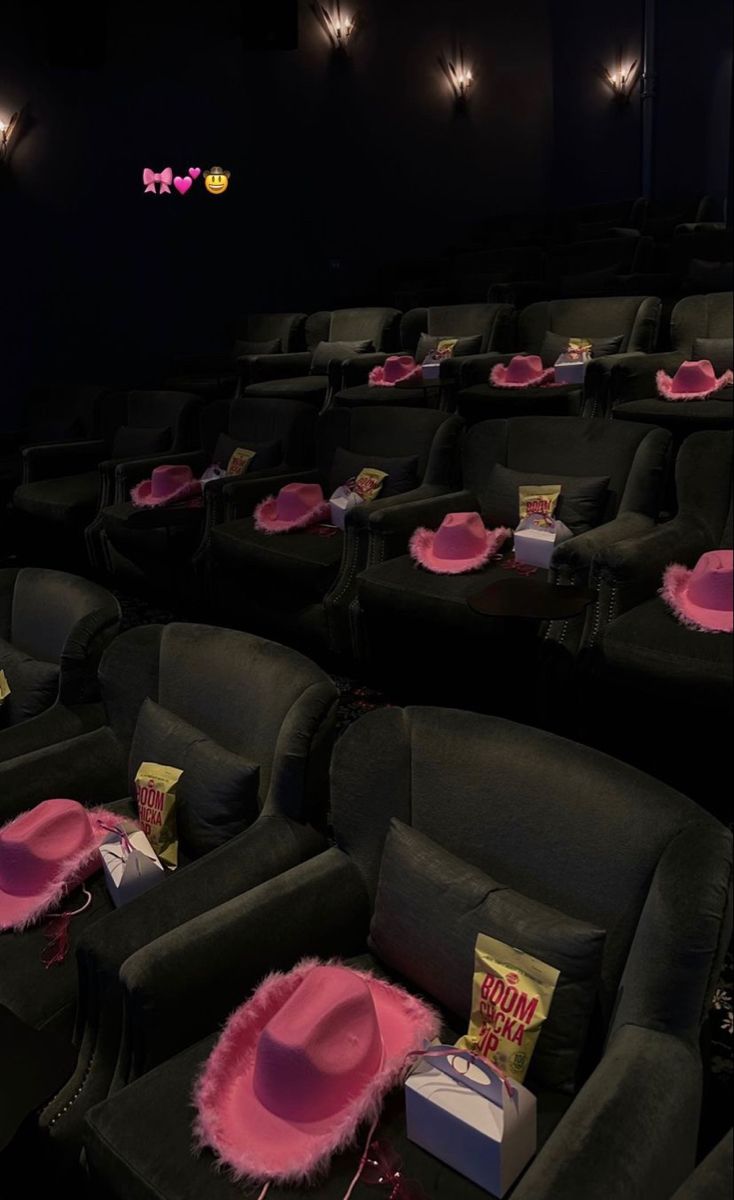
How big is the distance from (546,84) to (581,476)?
1.16m

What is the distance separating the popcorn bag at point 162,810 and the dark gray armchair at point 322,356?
8.60 feet

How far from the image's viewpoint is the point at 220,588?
329cm

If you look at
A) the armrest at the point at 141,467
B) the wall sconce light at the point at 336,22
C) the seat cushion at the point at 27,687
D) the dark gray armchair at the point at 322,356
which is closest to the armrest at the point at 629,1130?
the seat cushion at the point at 27,687

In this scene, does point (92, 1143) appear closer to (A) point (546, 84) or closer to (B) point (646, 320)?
(A) point (546, 84)

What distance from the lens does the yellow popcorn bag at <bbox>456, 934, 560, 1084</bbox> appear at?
3.95 feet

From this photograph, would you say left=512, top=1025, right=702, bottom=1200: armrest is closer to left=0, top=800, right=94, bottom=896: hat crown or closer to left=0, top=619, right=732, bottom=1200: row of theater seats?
left=0, top=619, right=732, bottom=1200: row of theater seats

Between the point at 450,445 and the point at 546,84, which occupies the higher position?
the point at 546,84

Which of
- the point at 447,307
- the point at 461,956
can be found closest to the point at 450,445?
the point at 447,307

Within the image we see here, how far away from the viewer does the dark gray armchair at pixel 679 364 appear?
5.57ft

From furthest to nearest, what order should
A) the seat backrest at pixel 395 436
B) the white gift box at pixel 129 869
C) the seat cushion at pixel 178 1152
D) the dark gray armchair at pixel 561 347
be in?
the dark gray armchair at pixel 561 347 < the seat backrest at pixel 395 436 < the white gift box at pixel 129 869 < the seat cushion at pixel 178 1152

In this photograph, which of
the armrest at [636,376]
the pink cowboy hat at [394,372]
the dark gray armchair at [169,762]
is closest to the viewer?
the dark gray armchair at [169,762]

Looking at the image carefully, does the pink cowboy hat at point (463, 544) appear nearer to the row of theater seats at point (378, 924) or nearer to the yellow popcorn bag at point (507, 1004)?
the row of theater seats at point (378, 924)

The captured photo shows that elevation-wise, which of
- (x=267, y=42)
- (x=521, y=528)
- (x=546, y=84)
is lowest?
(x=521, y=528)

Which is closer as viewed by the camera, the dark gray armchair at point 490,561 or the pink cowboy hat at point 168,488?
the dark gray armchair at point 490,561
